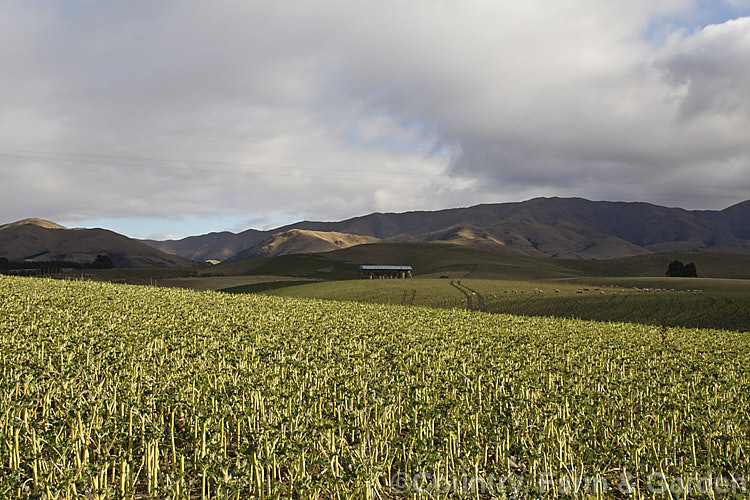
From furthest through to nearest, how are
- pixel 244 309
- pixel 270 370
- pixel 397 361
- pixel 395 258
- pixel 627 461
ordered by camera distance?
pixel 395 258 < pixel 244 309 < pixel 397 361 < pixel 270 370 < pixel 627 461

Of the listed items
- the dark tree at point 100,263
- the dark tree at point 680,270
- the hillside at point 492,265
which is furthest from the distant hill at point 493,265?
the dark tree at point 100,263

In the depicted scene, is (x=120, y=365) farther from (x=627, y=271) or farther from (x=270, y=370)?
(x=627, y=271)

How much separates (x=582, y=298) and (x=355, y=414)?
5455 centimetres

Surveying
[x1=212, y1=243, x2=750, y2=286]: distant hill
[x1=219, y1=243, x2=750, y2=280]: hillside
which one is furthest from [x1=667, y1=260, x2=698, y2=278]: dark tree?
[x1=219, y1=243, x2=750, y2=280]: hillside

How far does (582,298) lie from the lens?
60.6 metres

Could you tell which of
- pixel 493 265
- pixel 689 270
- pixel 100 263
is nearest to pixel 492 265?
pixel 493 265

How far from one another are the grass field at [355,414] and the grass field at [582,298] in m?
23.5

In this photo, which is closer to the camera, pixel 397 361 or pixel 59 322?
pixel 397 361

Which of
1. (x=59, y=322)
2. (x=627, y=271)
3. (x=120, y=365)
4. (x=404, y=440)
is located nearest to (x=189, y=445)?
(x=404, y=440)

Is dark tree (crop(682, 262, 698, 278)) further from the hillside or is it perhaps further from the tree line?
the tree line

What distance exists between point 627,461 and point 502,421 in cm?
268

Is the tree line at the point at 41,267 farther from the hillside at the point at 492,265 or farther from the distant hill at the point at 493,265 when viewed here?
the distant hill at the point at 493,265

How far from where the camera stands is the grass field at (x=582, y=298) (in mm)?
49781

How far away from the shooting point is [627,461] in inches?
396
